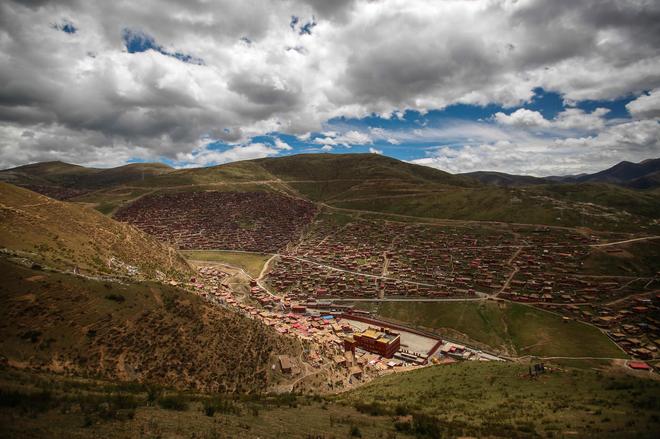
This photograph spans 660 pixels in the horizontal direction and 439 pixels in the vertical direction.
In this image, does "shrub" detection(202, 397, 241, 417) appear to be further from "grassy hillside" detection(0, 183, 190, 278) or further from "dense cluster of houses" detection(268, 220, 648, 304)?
"dense cluster of houses" detection(268, 220, 648, 304)

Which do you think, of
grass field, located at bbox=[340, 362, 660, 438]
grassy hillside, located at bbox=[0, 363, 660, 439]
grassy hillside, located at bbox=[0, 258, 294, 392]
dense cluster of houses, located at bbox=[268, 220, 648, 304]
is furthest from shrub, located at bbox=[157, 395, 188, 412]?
dense cluster of houses, located at bbox=[268, 220, 648, 304]

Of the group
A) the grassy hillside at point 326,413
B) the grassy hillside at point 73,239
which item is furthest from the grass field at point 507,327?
the grassy hillside at point 73,239

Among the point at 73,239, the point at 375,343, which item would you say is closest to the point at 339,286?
the point at 375,343

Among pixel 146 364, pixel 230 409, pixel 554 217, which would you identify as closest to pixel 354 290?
pixel 146 364

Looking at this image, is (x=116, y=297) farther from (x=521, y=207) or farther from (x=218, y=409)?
(x=521, y=207)

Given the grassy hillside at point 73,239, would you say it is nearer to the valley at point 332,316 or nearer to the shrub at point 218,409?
the valley at point 332,316
